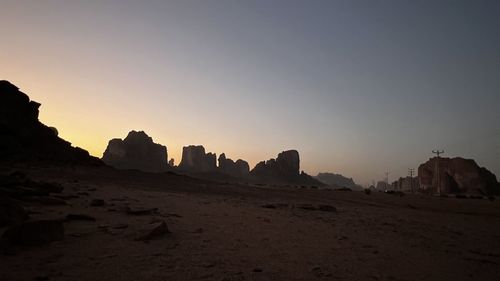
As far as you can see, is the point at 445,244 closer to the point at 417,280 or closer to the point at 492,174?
the point at 417,280

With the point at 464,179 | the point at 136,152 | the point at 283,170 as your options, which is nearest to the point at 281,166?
the point at 283,170

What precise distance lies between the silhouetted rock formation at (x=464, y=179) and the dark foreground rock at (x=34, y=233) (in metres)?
123

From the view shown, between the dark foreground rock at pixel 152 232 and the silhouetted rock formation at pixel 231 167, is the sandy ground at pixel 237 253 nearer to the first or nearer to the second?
the dark foreground rock at pixel 152 232

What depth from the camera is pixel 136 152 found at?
397ft

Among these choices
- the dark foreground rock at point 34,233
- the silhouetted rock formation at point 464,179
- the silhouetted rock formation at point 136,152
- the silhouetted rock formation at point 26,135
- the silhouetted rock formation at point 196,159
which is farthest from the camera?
the silhouetted rock formation at point 196,159

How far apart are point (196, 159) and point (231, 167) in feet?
77.2

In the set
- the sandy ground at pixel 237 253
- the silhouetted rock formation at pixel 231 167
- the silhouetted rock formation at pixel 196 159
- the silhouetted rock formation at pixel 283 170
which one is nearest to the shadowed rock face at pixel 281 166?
the silhouetted rock formation at pixel 283 170

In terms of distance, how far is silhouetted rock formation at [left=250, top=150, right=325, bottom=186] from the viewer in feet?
507

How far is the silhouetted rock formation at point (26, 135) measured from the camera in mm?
36928

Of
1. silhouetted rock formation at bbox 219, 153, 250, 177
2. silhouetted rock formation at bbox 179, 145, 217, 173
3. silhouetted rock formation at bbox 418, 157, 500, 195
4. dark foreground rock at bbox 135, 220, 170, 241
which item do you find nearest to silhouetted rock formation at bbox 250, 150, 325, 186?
silhouetted rock formation at bbox 219, 153, 250, 177

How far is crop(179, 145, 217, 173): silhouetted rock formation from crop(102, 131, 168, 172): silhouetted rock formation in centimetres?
3238

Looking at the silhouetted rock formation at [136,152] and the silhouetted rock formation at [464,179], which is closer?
the silhouetted rock formation at [464,179]

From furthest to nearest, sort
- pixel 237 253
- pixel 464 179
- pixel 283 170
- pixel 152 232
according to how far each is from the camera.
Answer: pixel 283 170, pixel 464 179, pixel 152 232, pixel 237 253

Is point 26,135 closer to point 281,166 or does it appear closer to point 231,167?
point 281,166
